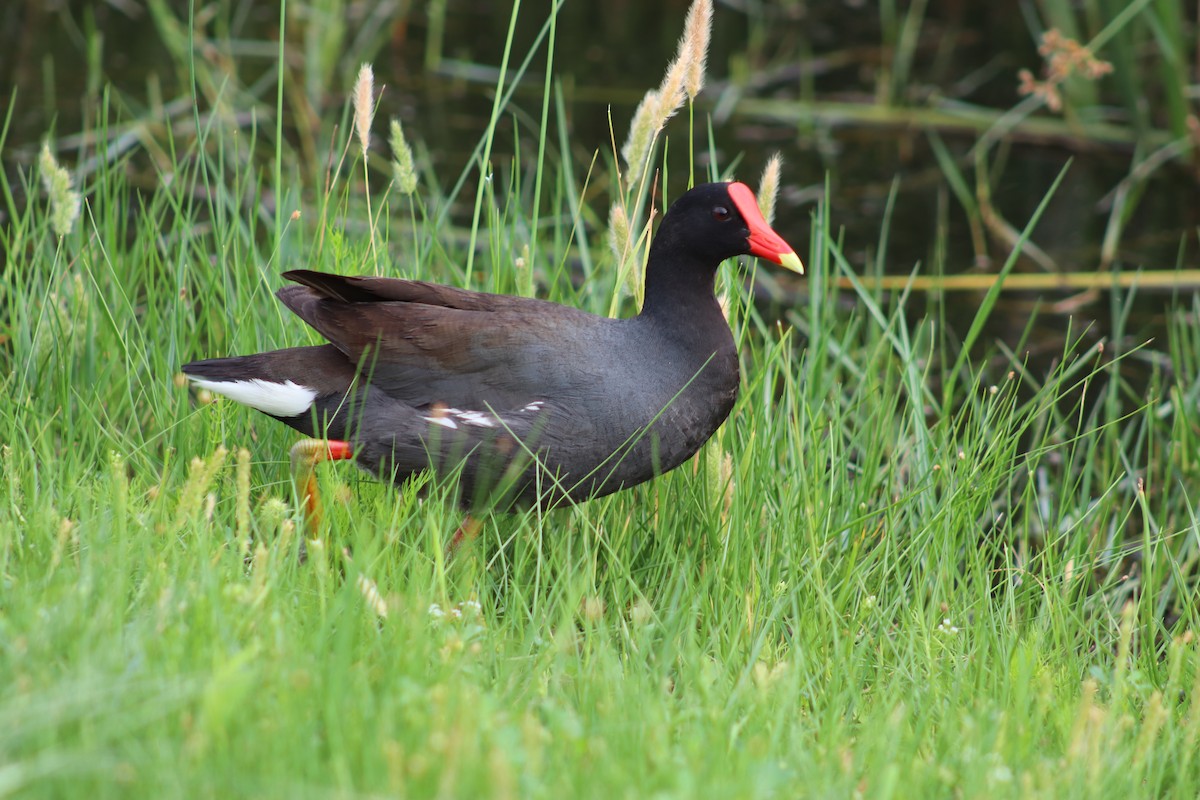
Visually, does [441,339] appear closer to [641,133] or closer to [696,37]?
[641,133]

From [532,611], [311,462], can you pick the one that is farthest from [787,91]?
[532,611]

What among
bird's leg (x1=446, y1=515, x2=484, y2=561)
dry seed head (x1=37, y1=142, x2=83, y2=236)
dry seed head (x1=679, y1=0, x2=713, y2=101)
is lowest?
bird's leg (x1=446, y1=515, x2=484, y2=561)

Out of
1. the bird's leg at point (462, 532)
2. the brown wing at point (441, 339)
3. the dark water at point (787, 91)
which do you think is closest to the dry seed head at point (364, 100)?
the brown wing at point (441, 339)

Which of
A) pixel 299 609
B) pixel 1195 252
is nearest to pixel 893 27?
pixel 1195 252

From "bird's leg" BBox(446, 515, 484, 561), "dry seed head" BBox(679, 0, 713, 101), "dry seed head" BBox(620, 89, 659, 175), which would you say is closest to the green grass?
"bird's leg" BBox(446, 515, 484, 561)

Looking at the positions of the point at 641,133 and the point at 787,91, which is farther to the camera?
the point at 787,91

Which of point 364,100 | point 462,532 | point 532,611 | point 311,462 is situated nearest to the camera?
point 532,611

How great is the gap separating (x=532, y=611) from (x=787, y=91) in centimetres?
551

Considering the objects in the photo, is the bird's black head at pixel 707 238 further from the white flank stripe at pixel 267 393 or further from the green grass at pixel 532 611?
the white flank stripe at pixel 267 393

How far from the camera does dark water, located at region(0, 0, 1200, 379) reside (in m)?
6.30

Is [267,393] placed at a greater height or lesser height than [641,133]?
lesser

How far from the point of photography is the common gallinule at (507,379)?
3105 millimetres

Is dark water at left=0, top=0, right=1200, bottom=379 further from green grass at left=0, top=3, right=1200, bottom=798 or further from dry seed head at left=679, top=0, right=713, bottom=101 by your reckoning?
dry seed head at left=679, top=0, right=713, bottom=101

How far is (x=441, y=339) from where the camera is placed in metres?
3.18
